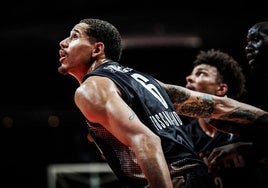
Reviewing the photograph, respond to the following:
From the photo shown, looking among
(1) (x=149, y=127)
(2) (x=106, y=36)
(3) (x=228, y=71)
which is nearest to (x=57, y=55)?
(3) (x=228, y=71)

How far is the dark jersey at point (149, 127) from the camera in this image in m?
2.74

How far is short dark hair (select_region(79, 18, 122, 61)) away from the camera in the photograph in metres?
3.37

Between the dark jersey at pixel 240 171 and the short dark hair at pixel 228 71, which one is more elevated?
the short dark hair at pixel 228 71

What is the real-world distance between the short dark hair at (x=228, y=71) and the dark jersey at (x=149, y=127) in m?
2.25

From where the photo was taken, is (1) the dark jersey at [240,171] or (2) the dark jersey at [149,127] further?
(1) the dark jersey at [240,171]

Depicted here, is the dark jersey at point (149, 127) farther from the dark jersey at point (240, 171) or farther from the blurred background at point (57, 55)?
the blurred background at point (57, 55)

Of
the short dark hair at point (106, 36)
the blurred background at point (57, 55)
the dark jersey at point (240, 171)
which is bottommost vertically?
the dark jersey at point (240, 171)

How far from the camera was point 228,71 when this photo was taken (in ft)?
16.9

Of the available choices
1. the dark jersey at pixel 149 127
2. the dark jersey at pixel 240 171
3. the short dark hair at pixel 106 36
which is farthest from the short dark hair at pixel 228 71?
the dark jersey at pixel 149 127

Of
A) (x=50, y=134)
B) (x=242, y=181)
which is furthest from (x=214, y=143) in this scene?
(x=50, y=134)

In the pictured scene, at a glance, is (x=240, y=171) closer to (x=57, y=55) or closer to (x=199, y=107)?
(x=199, y=107)

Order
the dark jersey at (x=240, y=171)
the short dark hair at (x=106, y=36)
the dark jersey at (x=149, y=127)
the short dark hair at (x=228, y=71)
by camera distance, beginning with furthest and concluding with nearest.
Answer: the short dark hair at (x=228, y=71)
the dark jersey at (x=240, y=171)
the short dark hair at (x=106, y=36)
the dark jersey at (x=149, y=127)

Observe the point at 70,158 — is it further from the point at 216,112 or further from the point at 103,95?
the point at 103,95

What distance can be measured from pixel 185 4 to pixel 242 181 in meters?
5.81
